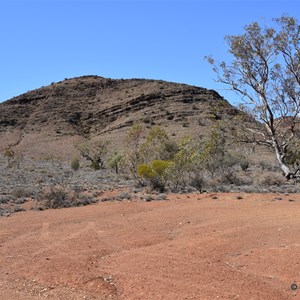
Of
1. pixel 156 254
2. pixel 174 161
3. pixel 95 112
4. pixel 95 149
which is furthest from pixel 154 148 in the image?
pixel 95 112

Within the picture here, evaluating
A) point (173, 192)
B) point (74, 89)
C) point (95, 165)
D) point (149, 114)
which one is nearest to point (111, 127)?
point (149, 114)

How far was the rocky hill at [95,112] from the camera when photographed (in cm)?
8288

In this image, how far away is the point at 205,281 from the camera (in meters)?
7.38

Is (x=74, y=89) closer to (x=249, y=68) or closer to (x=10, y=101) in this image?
(x=10, y=101)

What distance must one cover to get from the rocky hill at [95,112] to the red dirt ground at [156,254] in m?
58.5

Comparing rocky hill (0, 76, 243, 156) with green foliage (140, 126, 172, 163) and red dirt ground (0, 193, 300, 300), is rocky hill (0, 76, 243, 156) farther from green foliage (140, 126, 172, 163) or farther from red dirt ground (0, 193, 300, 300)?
red dirt ground (0, 193, 300, 300)

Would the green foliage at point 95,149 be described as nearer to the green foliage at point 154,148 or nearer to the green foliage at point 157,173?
the green foliage at point 154,148

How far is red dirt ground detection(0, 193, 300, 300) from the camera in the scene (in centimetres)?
718

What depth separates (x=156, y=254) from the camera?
9.28m

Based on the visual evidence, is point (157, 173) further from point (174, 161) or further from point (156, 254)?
point (156, 254)

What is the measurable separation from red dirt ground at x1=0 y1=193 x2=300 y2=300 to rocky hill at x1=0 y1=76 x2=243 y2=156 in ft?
192

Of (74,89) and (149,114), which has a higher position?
(74,89)

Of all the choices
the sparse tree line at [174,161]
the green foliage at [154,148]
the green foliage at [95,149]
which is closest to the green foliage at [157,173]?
the sparse tree line at [174,161]

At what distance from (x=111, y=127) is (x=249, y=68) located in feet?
231
